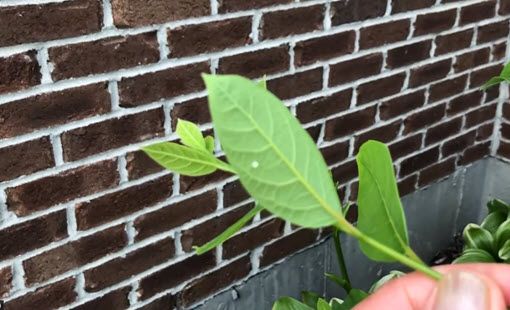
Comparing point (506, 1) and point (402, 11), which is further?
point (506, 1)

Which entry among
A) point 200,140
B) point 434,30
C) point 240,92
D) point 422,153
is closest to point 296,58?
point 434,30

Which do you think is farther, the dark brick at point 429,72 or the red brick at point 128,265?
the dark brick at point 429,72

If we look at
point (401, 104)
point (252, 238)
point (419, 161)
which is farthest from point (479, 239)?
point (252, 238)

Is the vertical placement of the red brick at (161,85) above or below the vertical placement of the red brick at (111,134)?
above

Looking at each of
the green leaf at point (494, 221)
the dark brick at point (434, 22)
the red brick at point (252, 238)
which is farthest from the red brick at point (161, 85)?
the green leaf at point (494, 221)

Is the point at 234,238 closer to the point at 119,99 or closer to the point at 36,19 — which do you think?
the point at 119,99

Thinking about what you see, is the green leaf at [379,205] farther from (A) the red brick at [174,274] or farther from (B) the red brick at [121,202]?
(A) the red brick at [174,274]

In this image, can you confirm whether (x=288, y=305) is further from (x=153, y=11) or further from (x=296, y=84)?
(x=153, y=11)
